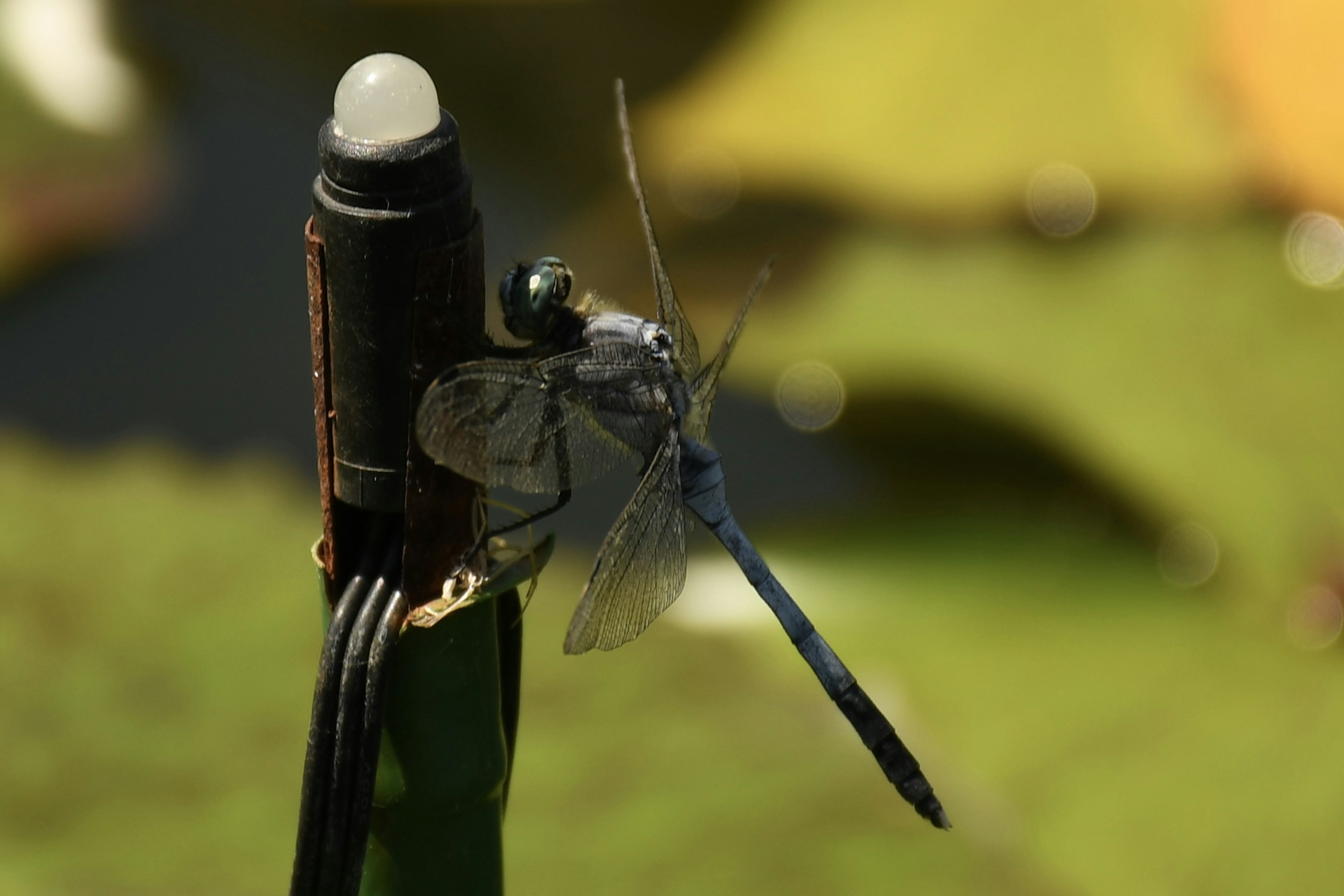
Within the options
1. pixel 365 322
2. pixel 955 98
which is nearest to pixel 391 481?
pixel 365 322

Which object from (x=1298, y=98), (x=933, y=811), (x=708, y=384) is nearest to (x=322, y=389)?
(x=708, y=384)

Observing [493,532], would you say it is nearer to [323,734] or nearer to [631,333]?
[323,734]

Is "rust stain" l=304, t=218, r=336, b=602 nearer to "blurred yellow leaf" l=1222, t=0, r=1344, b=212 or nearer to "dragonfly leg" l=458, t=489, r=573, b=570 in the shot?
"dragonfly leg" l=458, t=489, r=573, b=570

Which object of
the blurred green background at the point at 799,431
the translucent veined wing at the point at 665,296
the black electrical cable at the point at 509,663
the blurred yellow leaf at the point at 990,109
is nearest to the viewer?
the black electrical cable at the point at 509,663

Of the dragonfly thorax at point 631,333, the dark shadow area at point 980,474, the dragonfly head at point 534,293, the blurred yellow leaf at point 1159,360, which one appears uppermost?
the dragonfly head at point 534,293

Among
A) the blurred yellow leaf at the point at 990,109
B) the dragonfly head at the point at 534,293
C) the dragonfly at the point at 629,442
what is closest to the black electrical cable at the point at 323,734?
the dragonfly at the point at 629,442

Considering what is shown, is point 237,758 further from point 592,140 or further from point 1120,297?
point 592,140

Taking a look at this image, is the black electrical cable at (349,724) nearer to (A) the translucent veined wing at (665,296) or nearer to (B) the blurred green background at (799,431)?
(A) the translucent veined wing at (665,296)
